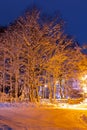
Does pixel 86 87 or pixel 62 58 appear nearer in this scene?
pixel 86 87

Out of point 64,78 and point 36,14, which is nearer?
point 36,14

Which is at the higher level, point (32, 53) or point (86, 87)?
point (32, 53)

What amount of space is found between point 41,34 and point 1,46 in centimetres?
540

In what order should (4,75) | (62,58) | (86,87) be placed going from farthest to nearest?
(4,75)
(62,58)
(86,87)

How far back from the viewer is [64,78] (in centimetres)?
4906

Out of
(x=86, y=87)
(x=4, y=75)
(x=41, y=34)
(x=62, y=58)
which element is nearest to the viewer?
(x=86, y=87)

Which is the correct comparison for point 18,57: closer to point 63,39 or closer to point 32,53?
point 32,53

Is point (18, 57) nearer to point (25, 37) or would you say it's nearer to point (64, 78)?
point (25, 37)

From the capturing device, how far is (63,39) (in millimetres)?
43406

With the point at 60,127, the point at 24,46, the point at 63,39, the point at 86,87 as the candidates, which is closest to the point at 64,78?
the point at 63,39

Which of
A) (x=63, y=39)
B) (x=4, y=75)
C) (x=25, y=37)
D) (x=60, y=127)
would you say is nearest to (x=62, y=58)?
(x=63, y=39)

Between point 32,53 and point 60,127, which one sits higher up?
point 32,53

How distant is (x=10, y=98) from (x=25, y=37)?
8.01 metres

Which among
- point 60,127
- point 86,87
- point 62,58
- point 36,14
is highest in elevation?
point 36,14
